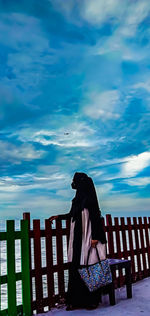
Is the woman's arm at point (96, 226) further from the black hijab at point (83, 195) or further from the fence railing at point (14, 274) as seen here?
the fence railing at point (14, 274)

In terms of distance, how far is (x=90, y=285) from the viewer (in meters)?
4.79

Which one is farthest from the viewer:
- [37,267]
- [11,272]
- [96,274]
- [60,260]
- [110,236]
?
[110,236]

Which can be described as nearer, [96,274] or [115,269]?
[96,274]

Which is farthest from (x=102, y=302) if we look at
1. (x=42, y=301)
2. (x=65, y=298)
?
(x=42, y=301)

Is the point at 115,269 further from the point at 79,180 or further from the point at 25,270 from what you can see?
the point at 79,180

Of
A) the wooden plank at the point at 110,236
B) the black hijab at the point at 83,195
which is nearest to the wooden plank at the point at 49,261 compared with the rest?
the black hijab at the point at 83,195

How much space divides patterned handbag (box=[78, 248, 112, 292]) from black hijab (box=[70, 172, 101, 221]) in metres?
0.78

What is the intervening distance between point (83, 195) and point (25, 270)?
1.44 meters

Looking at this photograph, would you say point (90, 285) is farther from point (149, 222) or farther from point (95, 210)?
point (149, 222)

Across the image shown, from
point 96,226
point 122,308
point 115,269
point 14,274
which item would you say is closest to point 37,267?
point 14,274

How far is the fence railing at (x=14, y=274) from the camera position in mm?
4625

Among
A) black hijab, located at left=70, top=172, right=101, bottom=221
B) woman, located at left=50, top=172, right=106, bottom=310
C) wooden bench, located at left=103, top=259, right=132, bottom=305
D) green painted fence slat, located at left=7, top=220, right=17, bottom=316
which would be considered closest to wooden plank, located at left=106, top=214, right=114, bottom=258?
wooden bench, located at left=103, top=259, right=132, bottom=305

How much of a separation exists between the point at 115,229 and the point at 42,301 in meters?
2.67

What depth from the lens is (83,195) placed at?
205 inches
